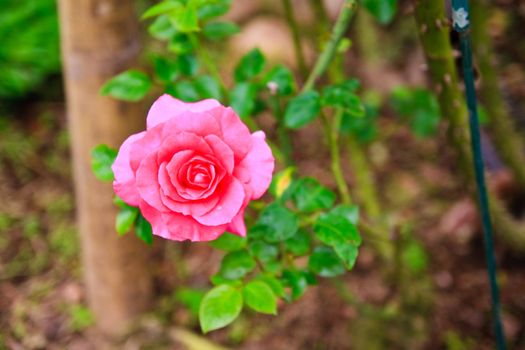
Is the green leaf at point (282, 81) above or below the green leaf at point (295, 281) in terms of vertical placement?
above

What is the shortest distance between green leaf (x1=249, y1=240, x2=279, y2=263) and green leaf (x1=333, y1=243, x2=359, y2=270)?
17 cm

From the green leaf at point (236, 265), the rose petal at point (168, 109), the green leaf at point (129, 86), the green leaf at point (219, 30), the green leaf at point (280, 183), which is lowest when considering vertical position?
the green leaf at point (236, 265)

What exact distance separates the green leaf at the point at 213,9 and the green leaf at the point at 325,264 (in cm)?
50

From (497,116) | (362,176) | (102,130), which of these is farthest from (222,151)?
(497,116)

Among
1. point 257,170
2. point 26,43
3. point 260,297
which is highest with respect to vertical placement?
point 26,43

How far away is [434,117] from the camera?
76.0 inches

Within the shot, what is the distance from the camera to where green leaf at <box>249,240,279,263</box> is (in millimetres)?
1092

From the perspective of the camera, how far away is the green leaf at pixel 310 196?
109 cm

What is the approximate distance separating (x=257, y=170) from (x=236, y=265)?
30 centimetres

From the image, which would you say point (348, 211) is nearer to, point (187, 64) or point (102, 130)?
point (187, 64)

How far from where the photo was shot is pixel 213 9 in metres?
1.17

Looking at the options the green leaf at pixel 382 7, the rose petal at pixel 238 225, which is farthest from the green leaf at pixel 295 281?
the green leaf at pixel 382 7

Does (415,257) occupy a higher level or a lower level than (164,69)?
lower

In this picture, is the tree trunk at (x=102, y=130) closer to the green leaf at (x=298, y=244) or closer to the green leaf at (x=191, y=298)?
the green leaf at (x=191, y=298)
